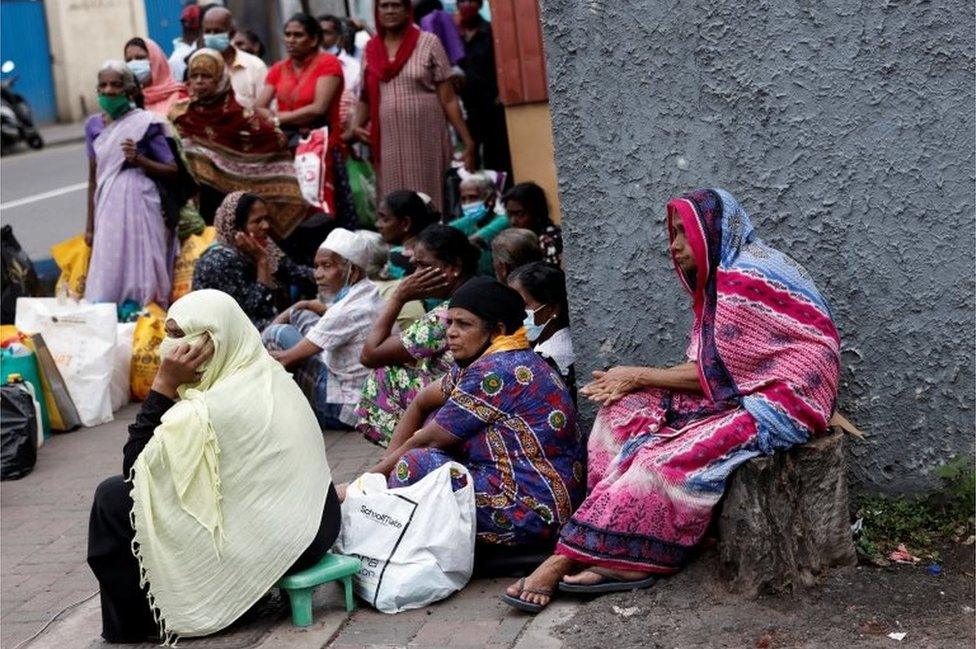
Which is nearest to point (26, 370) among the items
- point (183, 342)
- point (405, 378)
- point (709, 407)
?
point (405, 378)

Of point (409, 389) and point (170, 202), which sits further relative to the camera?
point (170, 202)

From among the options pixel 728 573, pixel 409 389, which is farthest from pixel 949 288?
pixel 409 389

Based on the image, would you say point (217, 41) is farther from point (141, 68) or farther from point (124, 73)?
point (124, 73)

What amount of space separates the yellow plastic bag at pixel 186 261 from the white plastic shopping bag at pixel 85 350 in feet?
2.99

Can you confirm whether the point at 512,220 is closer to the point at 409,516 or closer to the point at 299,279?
the point at 299,279

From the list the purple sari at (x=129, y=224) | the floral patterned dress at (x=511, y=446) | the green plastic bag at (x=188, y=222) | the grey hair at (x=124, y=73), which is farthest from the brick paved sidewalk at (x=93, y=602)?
the grey hair at (x=124, y=73)

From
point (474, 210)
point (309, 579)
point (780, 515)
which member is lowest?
point (309, 579)

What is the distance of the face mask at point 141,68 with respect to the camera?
10172 mm

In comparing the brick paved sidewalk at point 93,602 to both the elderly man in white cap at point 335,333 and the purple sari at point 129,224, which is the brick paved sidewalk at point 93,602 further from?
the purple sari at point 129,224

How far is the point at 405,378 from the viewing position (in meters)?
6.20

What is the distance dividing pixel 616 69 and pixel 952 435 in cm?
169

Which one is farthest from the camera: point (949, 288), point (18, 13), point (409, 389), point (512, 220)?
point (18, 13)

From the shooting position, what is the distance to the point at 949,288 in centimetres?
487

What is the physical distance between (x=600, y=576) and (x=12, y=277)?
5.38 meters
